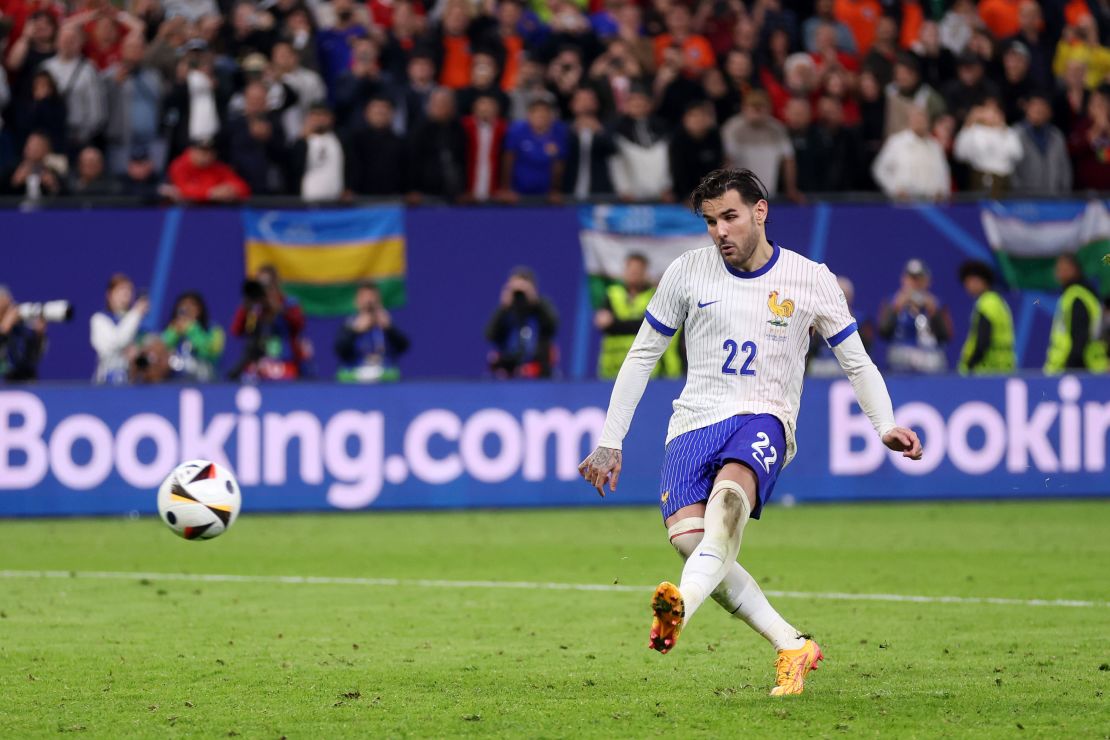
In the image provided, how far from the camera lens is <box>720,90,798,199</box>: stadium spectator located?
66.6ft

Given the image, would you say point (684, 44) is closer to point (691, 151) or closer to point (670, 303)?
point (691, 151)

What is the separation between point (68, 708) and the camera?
7508 mm

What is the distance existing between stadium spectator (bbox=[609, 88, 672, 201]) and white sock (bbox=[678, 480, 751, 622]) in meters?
13.0

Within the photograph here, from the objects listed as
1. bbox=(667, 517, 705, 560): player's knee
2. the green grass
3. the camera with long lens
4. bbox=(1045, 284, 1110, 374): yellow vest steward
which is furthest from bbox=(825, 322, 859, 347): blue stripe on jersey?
bbox=(1045, 284, 1110, 374): yellow vest steward

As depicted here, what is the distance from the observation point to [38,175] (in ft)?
62.4

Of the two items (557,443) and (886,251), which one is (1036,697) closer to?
(557,443)

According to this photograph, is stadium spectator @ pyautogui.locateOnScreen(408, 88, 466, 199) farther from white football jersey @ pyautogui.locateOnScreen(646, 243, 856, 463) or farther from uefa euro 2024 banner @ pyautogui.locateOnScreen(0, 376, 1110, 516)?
white football jersey @ pyautogui.locateOnScreen(646, 243, 856, 463)

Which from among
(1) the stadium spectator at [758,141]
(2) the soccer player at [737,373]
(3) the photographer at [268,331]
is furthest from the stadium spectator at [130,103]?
(2) the soccer player at [737,373]

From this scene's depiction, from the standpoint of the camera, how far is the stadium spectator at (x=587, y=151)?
1998cm

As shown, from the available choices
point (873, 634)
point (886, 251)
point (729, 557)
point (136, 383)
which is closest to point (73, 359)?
point (136, 383)

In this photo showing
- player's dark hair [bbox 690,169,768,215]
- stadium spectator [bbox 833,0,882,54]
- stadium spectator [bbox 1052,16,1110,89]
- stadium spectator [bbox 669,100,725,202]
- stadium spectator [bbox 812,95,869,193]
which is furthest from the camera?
stadium spectator [bbox 833,0,882,54]

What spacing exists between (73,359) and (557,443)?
19.5ft

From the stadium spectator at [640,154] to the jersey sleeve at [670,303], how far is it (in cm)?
1249

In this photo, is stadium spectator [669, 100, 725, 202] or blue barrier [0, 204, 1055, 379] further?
stadium spectator [669, 100, 725, 202]
